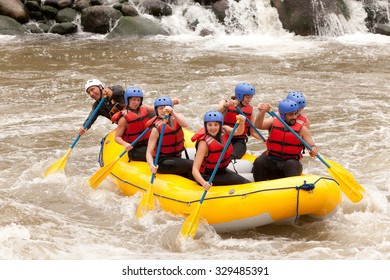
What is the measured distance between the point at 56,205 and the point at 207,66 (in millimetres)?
7235

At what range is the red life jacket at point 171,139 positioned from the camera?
20.8ft

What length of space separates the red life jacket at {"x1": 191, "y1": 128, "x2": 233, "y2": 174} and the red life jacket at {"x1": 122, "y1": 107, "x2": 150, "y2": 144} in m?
1.21

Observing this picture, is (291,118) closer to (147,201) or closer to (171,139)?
(171,139)

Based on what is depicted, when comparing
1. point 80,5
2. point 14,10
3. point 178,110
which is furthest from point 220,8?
point 178,110

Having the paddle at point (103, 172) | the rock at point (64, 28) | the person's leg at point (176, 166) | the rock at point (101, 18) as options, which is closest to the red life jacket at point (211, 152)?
the person's leg at point (176, 166)

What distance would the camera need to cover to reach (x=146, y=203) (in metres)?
6.11

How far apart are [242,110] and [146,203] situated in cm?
150

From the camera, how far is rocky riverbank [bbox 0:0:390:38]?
1630cm

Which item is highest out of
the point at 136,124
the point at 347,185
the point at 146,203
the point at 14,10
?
the point at 136,124

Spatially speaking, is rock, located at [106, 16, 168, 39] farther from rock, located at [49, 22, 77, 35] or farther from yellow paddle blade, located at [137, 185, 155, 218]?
yellow paddle blade, located at [137, 185, 155, 218]

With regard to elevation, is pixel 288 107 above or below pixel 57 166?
above

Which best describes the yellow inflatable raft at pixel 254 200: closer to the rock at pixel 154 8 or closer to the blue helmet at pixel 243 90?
the blue helmet at pixel 243 90
